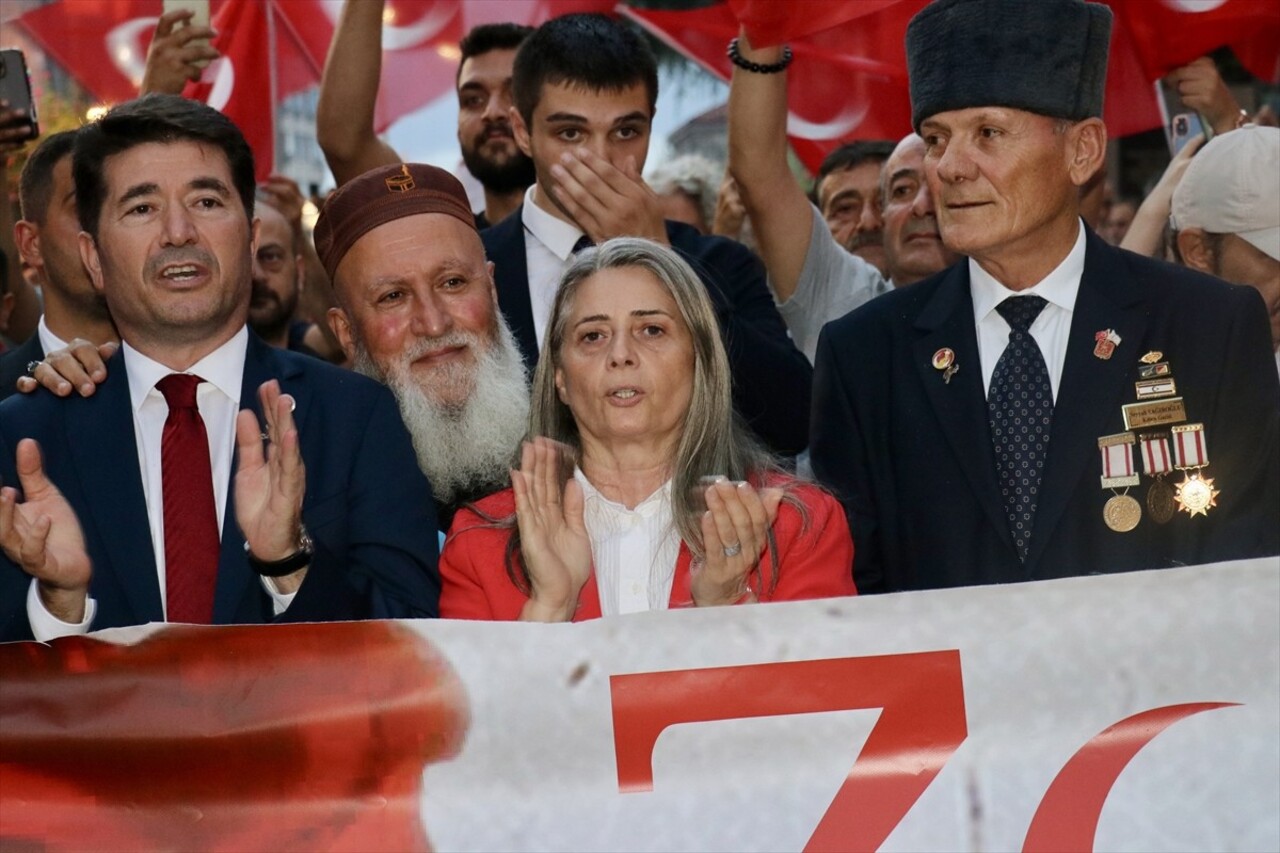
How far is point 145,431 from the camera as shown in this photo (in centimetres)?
376

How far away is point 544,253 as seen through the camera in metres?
4.92

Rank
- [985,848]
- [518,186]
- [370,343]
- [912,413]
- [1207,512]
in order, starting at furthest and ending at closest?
1. [518,186]
2. [370,343]
3. [912,413]
4. [1207,512]
5. [985,848]

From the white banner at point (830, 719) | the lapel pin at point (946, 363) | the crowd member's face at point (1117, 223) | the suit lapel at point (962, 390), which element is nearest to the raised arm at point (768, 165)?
the suit lapel at point (962, 390)

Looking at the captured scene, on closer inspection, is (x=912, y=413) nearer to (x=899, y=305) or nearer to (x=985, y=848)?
(x=899, y=305)

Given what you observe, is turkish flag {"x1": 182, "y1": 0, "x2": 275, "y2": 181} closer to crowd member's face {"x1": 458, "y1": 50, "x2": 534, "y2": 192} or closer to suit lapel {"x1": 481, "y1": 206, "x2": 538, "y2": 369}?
crowd member's face {"x1": 458, "y1": 50, "x2": 534, "y2": 192}

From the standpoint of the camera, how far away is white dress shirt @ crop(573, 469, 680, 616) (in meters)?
3.64

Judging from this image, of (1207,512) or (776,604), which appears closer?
(776,604)

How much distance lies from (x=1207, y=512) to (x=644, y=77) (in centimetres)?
214

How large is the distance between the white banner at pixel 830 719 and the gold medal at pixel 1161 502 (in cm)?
40

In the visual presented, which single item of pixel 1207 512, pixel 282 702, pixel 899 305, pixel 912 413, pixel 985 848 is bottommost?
pixel 985 848

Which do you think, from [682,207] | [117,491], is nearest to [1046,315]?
[117,491]

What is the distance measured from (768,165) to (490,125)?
4.47ft

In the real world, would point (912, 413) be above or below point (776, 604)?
above

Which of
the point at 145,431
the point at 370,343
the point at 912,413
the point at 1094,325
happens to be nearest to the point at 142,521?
the point at 145,431
